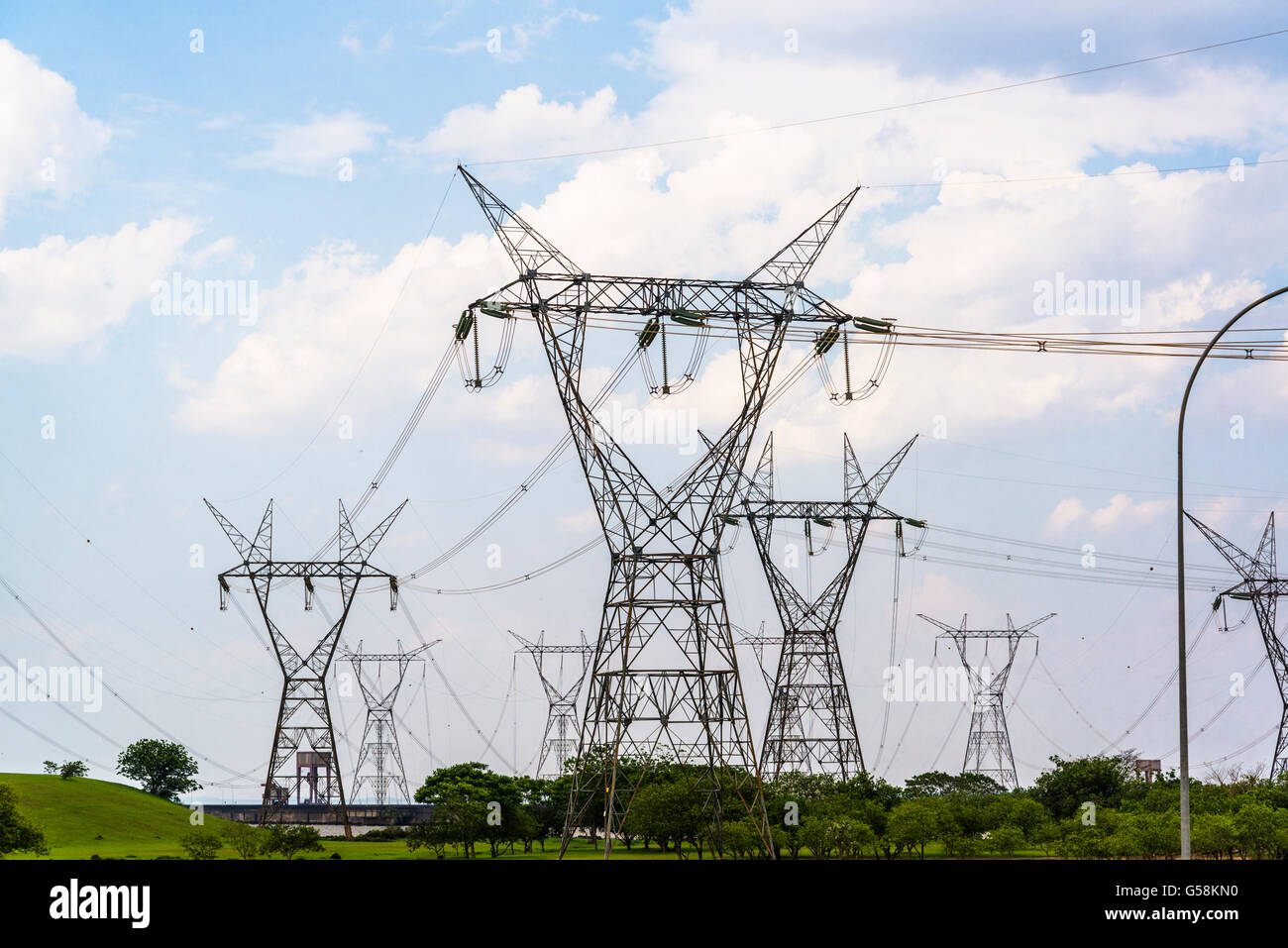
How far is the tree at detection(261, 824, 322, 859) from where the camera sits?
83.2m

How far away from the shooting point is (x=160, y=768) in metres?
194

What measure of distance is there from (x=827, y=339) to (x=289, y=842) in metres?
47.7

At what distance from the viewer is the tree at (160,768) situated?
633 ft

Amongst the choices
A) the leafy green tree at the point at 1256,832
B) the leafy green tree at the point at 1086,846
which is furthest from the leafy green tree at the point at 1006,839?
the leafy green tree at the point at 1256,832

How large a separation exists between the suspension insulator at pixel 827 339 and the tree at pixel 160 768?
159 metres

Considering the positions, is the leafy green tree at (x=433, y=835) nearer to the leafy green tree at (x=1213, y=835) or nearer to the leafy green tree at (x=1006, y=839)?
the leafy green tree at (x=1006, y=839)

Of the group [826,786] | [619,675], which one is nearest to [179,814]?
[826,786]

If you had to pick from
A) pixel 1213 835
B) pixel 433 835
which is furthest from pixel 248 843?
pixel 1213 835

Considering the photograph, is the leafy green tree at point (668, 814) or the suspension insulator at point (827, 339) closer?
the suspension insulator at point (827, 339)

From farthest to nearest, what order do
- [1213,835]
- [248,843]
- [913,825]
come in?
[913,825]
[248,843]
[1213,835]

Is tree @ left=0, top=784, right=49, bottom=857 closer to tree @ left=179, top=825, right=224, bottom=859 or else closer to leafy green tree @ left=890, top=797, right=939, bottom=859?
tree @ left=179, top=825, right=224, bottom=859

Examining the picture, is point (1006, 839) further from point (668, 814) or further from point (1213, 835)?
point (668, 814)

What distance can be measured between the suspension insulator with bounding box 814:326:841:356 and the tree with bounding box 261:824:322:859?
46539 millimetres
